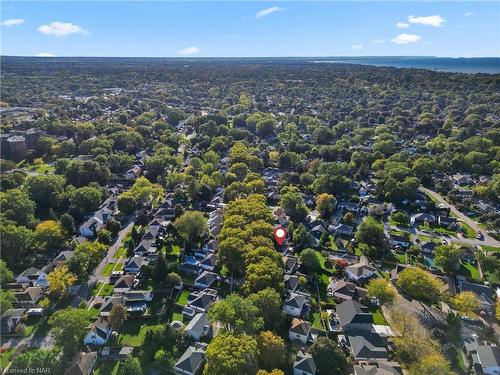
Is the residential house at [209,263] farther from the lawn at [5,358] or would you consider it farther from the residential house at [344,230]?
the residential house at [344,230]

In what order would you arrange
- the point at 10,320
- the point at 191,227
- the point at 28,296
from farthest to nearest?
the point at 191,227 < the point at 28,296 < the point at 10,320

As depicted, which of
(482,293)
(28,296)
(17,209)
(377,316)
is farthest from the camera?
(17,209)

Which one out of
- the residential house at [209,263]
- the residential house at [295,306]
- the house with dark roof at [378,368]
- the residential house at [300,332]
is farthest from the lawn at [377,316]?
the residential house at [209,263]

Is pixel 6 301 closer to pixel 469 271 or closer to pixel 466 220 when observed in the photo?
pixel 469 271

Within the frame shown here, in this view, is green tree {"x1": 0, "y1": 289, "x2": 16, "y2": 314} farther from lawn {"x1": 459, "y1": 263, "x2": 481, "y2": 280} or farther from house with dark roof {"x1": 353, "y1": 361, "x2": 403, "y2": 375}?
lawn {"x1": 459, "y1": 263, "x2": 481, "y2": 280}

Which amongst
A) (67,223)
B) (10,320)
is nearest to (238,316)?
(10,320)
